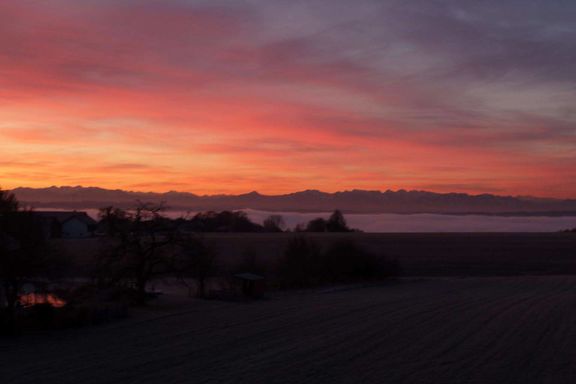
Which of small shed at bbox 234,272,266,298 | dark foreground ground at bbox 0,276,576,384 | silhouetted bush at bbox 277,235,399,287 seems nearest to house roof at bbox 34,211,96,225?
silhouetted bush at bbox 277,235,399,287

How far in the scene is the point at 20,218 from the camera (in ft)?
73.5

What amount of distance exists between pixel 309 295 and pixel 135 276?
337 inches

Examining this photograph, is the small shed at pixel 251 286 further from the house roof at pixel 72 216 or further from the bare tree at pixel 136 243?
the house roof at pixel 72 216

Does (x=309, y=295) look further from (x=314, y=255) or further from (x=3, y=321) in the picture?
(x=3, y=321)

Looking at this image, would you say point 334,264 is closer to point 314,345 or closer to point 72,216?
point 314,345

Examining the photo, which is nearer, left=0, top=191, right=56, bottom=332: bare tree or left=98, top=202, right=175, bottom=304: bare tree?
left=0, top=191, right=56, bottom=332: bare tree

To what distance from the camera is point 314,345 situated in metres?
18.2

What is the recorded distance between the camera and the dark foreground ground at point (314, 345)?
48.3 ft

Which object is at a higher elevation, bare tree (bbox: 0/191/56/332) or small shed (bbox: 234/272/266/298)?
bare tree (bbox: 0/191/56/332)

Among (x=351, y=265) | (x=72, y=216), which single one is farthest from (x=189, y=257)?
(x=72, y=216)

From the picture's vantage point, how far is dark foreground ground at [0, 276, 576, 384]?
48.3 ft

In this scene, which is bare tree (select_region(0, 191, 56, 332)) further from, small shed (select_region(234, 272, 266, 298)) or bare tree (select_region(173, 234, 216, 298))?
small shed (select_region(234, 272, 266, 298))

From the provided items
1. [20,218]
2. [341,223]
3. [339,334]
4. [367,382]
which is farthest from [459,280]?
[341,223]

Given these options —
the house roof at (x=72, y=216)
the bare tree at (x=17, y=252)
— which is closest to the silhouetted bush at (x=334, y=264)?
the bare tree at (x=17, y=252)
